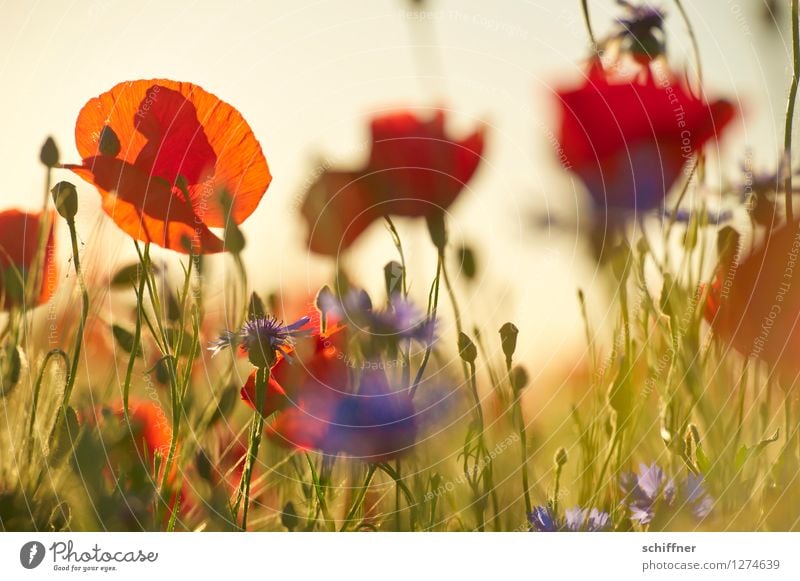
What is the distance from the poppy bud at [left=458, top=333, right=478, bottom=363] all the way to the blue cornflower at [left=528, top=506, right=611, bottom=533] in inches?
4.0

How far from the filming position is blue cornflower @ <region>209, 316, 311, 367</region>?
17.1 inches

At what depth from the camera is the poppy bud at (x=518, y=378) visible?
485 mm

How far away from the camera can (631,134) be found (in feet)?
1.57

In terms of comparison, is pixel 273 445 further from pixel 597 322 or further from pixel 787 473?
pixel 787 473

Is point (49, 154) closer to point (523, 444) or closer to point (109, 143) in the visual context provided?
point (109, 143)

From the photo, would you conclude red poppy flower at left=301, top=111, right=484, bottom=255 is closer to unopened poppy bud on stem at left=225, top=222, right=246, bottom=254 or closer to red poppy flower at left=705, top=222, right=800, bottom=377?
unopened poppy bud on stem at left=225, top=222, right=246, bottom=254

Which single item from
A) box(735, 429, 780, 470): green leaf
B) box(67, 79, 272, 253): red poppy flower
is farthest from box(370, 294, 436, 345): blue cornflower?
box(735, 429, 780, 470): green leaf

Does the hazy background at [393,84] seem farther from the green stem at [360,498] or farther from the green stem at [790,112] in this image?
the green stem at [360,498]

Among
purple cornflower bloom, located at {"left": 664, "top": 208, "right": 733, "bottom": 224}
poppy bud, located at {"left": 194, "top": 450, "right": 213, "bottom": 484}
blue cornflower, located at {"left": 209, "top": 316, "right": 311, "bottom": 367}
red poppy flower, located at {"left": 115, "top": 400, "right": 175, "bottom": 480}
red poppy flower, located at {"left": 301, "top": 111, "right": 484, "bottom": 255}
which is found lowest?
poppy bud, located at {"left": 194, "top": 450, "right": 213, "bottom": 484}

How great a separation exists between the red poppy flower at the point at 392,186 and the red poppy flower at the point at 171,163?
4 cm
